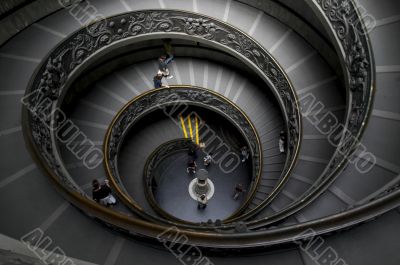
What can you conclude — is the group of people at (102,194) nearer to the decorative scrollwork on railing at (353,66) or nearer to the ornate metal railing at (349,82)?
the ornate metal railing at (349,82)

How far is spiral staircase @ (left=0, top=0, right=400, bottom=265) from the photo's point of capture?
3.92 m

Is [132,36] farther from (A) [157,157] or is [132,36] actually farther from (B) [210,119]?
(B) [210,119]

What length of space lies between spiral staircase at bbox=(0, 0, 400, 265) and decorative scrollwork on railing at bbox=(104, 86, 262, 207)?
72mm

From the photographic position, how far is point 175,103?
12.5 meters

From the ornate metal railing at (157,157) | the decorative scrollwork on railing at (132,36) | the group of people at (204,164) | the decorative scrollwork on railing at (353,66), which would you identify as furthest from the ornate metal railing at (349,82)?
the ornate metal railing at (157,157)

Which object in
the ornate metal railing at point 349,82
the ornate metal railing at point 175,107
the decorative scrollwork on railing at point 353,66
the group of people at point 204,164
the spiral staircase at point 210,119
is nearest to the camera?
the spiral staircase at point 210,119

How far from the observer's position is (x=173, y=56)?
42.2ft

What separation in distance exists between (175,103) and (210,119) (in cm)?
218

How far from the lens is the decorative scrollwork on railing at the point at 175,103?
1042 centimetres

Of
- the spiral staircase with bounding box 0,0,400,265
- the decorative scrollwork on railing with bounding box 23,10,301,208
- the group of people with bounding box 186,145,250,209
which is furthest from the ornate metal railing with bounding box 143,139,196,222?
the decorative scrollwork on railing with bounding box 23,10,301,208

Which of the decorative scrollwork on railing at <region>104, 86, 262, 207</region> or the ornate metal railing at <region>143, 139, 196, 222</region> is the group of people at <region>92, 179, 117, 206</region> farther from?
the ornate metal railing at <region>143, 139, 196, 222</region>

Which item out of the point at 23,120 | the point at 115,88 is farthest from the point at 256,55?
the point at 23,120

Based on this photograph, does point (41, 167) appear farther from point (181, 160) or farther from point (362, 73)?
point (181, 160)

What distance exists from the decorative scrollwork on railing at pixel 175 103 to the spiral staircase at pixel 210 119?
0.07 m
